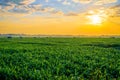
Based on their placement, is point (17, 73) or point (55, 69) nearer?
point (17, 73)

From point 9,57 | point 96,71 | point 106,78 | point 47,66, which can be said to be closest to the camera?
point 106,78

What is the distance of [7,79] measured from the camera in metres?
12.0

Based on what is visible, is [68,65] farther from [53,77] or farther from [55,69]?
[53,77]

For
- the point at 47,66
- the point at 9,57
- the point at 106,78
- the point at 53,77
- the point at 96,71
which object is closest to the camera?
the point at 53,77

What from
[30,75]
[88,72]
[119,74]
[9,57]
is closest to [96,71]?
[88,72]

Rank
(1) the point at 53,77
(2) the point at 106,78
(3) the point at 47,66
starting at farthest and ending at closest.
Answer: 1. (3) the point at 47,66
2. (2) the point at 106,78
3. (1) the point at 53,77

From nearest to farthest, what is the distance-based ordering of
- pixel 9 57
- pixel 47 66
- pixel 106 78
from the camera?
1. pixel 106 78
2. pixel 47 66
3. pixel 9 57

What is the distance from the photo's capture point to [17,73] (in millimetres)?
12281

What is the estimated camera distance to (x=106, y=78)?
12.1 metres

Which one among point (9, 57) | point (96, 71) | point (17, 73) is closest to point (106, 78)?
point (96, 71)

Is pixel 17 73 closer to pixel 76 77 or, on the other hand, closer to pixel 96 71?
pixel 76 77

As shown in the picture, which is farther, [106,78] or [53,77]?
[106,78]

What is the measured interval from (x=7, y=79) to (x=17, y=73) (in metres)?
0.64

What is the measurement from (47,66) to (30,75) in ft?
8.80
